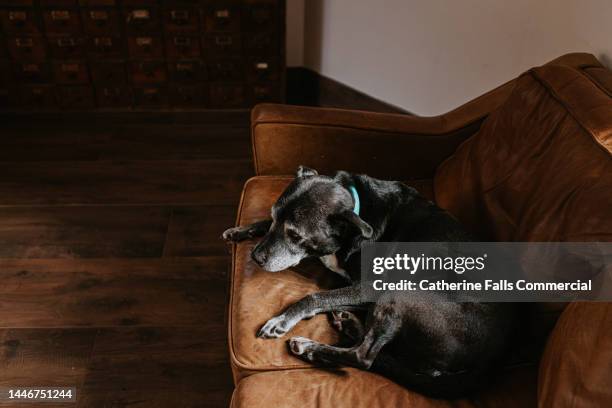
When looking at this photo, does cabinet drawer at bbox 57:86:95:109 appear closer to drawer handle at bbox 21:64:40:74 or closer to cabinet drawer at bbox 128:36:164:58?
drawer handle at bbox 21:64:40:74

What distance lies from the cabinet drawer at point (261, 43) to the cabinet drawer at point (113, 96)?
0.81 meters

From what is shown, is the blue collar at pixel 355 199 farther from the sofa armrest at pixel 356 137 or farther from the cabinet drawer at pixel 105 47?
the cabinet drawer at pixel 105 47

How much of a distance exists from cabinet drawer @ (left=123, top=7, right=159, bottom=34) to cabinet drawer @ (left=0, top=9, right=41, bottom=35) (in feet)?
1.67

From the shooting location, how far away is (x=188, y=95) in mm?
3260

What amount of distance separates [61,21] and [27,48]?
10.8 inches

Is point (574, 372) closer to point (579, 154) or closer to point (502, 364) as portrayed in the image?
point (502, 364)

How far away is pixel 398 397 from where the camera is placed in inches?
46.6

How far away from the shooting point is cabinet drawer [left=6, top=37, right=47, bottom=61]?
9.78 feet

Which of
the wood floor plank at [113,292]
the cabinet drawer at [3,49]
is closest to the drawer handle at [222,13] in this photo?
the cabinet drawer at [3,49]

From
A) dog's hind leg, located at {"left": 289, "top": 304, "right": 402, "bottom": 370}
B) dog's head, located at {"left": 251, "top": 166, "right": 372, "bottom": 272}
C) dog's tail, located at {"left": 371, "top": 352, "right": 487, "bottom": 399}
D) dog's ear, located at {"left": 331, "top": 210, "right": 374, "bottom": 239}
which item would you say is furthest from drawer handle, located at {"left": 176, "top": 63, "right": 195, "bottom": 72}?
dog's tail, located at {"left": 371, "top": 352, "right": 487, "bottom": 399}

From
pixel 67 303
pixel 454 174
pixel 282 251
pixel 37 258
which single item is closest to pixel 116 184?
pixel 37 258

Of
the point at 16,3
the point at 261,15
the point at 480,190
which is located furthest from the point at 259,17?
the point at 480,190

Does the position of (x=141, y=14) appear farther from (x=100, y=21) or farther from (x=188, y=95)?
(x=188, y=95)

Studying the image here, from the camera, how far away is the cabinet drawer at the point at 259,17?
2.96 m
